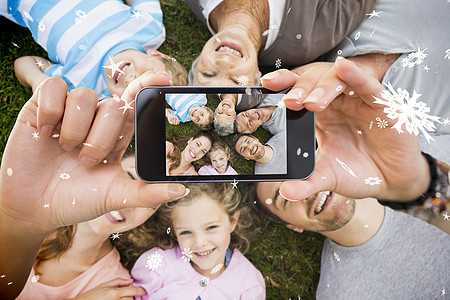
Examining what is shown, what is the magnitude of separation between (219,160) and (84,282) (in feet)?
1.46

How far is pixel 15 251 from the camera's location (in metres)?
0.63

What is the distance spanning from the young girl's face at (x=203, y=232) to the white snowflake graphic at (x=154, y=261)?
6 cm

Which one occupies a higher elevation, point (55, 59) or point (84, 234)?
point (55, 59)

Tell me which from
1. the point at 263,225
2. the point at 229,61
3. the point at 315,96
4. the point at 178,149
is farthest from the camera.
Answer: the point at 263,225

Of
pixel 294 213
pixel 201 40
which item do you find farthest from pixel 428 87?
pixel 201 40

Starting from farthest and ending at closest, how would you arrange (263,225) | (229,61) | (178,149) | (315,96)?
(263,225) → (229,61) → (178,149) → (315,96)

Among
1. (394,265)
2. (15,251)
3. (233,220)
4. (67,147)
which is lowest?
(394,265)

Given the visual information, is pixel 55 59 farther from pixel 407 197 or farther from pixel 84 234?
pixel 407 197

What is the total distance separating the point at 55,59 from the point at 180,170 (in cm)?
45

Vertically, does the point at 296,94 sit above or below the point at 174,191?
above

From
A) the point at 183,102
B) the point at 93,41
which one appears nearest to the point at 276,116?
the point at 183,102

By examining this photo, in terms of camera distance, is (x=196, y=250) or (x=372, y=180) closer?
(x=372, y=180)

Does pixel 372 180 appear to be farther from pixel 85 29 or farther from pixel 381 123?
pixel 85 29

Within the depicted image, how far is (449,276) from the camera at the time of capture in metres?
0.73
